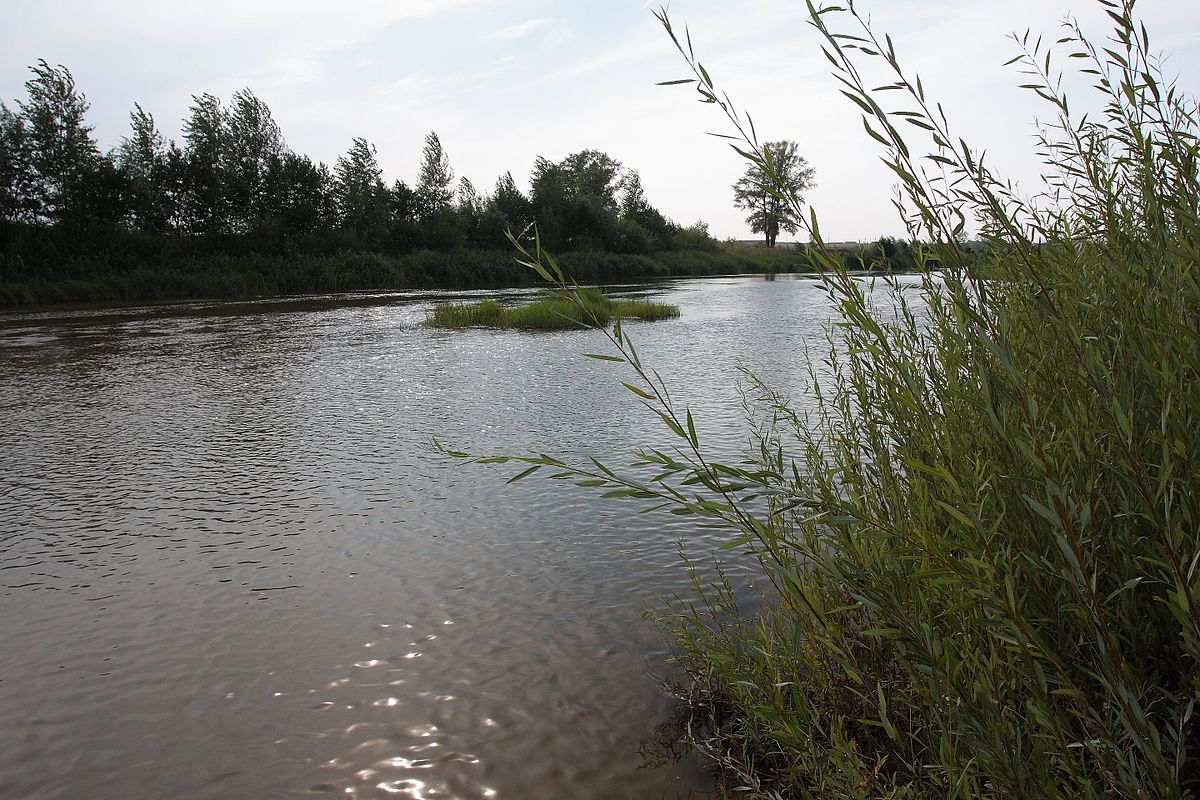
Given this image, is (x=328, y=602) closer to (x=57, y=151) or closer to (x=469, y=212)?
(x=57, y=151)

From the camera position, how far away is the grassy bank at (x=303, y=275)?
32.5 m

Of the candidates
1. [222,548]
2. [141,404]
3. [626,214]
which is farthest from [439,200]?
[222,548]

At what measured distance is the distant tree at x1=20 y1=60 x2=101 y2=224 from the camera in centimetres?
3959

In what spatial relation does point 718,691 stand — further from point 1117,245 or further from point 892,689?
point 1117,245

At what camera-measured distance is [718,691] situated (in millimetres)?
3084

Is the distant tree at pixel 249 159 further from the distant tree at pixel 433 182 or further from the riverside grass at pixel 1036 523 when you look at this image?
the riverside grass at pixel 1036 523

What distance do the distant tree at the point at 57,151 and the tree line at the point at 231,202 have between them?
6 cm

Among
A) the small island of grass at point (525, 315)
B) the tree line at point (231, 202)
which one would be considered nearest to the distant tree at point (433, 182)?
the tree line at point (231, 202)

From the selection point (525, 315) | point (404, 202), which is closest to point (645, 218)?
point (404, 202)

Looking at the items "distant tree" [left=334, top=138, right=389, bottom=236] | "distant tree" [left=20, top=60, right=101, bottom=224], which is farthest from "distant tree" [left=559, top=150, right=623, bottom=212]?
"distant tree" [left=20, top=60, right=101, bottom=224]

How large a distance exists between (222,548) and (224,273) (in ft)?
126

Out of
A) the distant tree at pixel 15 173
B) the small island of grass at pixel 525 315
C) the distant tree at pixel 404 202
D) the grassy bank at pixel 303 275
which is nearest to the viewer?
the small island of grass at pixel 525 315

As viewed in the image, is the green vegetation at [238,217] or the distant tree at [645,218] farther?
the distant tree at [645,218]

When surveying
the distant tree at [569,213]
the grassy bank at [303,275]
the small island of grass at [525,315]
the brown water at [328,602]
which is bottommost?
the brown water at [328,602]
